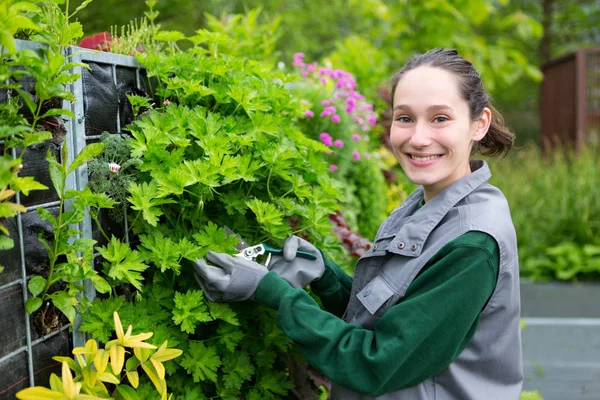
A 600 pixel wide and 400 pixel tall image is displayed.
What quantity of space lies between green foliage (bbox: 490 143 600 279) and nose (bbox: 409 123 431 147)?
5.79 metres

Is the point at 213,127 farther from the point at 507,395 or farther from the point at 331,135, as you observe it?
the point at 331,135

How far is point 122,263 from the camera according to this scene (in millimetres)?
1910

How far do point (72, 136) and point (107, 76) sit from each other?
27cm

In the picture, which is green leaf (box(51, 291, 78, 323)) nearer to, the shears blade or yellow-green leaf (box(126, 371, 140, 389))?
yellow-green leaf (box(126, 371, 140, 389))

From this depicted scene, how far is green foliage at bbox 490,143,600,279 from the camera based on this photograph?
7.41 metres

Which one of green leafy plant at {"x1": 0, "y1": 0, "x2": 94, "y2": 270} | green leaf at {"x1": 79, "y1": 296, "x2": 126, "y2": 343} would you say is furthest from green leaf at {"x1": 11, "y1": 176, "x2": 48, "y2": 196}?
green leaf at {"x1": 79, "y1": 296, "x2": 126, "y2": 343}

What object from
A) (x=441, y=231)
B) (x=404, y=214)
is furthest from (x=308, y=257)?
(x=441, y=231)

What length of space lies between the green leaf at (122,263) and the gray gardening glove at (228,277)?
0.19 metres

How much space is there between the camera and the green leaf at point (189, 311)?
1987mm

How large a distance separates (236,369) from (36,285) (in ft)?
2.38

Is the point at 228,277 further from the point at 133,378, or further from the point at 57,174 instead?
the point at 57,174

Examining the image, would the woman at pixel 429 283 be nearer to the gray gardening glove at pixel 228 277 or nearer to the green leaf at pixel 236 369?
the gray gardening glove at pixel 228 277

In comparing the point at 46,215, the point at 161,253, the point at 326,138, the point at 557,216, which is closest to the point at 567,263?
the point at 557,216

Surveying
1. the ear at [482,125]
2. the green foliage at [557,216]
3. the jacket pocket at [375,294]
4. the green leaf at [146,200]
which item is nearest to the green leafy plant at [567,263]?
the green foliage at [557,216]
